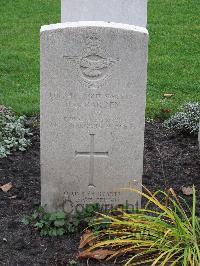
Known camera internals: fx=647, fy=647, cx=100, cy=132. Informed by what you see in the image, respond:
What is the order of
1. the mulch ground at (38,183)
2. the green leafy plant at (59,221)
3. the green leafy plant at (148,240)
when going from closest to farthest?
the green leafy plant at (148,240) < the mulch ground at (38,183) < the green leafy plant at (59,221)


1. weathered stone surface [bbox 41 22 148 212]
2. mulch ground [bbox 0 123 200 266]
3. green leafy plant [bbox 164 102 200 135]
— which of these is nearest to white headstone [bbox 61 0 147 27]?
green leafy plant [bbox 164 102 200 135]

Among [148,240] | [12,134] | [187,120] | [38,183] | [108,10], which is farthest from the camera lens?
[108,10]

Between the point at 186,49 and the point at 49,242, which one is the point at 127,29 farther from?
the point at 186,49

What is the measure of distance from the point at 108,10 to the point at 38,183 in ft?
9.17

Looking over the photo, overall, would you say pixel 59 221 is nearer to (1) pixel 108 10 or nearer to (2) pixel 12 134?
(2) pixel 12 134

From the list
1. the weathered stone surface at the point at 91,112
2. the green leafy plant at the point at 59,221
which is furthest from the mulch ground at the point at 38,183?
the weathered stone surface at the point at 91,112

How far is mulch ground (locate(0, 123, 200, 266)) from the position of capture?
4.74 metres

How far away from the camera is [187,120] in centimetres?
705

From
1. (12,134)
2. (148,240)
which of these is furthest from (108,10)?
(148,240)

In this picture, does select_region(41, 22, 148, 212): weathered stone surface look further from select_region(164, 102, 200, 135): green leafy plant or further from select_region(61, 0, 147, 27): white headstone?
select_region(61, 0, 147, 27): white headstone

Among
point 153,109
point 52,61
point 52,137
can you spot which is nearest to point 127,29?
point 52,61

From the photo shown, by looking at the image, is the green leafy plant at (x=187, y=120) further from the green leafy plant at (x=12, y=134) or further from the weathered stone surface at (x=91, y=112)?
the weathered stone surface at (x=91, y=112)

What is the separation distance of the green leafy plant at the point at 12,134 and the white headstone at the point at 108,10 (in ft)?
4.94

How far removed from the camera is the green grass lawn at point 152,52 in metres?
8.16
